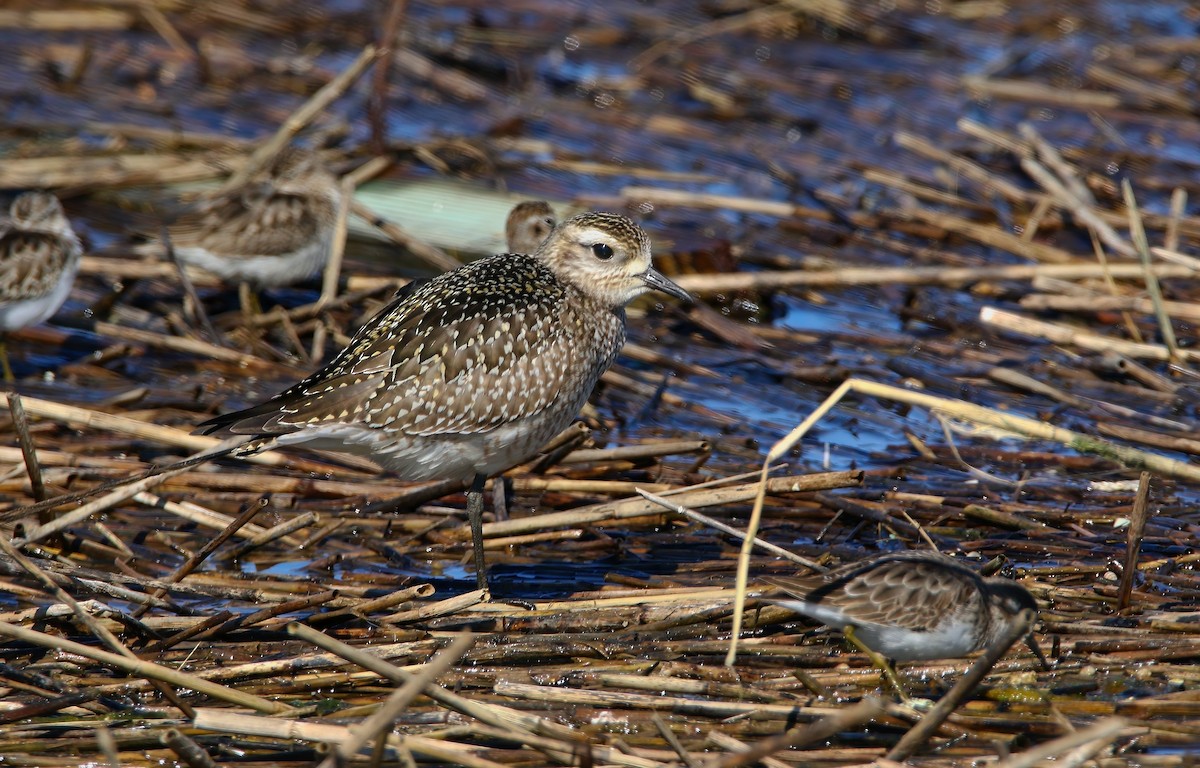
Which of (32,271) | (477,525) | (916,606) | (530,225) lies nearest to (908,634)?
(916,606)

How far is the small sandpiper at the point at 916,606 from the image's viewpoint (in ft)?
17.7

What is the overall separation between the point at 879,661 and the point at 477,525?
1.93 metres

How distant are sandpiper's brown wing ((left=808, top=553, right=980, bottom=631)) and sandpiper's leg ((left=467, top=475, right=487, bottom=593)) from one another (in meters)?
1.64

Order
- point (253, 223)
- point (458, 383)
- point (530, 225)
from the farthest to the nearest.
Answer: point (253, 223) → point (530, 225) → point (458, 383)

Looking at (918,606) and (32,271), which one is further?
(32,271)

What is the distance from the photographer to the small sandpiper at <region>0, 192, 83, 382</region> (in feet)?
28.9

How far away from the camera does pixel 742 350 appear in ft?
30.9

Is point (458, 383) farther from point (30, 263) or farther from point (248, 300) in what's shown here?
point (248, 300)

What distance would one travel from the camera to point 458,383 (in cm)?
652

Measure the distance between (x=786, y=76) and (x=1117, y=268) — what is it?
5.76 meters

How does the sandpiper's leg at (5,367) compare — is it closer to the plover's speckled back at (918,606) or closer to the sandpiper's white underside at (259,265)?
the sandpiper's white underside at (259,265)

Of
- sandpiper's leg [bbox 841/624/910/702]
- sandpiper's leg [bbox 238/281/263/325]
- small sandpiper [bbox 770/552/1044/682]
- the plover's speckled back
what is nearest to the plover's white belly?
small sandpiper [bbox 770/552/1044/682]

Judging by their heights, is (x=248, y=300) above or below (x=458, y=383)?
below

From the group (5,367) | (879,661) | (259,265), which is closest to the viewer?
(879,661)
